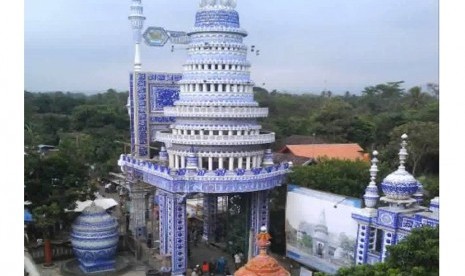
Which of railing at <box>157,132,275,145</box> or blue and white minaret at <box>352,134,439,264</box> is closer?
blue and white minaret at <box>352,134,439,264</box>

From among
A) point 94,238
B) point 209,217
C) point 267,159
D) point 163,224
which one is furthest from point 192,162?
point 209,217

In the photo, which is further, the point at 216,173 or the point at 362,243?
the point at 216,173

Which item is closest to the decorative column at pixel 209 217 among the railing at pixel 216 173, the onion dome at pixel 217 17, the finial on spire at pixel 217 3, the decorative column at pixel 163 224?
the decorative column at pixel 163 224

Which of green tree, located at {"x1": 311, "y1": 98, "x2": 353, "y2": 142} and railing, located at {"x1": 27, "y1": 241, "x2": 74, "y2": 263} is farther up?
green tree, located at {"x1": 311, "y1": 98, "x2": 353, "y2": 142}

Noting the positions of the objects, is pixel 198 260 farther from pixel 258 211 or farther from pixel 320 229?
pixel 320 229

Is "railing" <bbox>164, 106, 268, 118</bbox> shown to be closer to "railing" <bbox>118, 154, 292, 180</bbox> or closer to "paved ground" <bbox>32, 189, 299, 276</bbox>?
"railing" <bbox>118, 154, 292, 180</bbox>

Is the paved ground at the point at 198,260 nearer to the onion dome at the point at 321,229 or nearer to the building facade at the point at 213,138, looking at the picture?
the building facade at the point at 213,138

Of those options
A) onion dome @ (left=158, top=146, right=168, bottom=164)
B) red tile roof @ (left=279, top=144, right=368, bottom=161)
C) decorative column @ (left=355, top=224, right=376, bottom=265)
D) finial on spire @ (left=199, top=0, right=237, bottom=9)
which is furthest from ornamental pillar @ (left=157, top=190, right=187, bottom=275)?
red tile roof @ (left=279, top=144, right=368, bottom=161)
